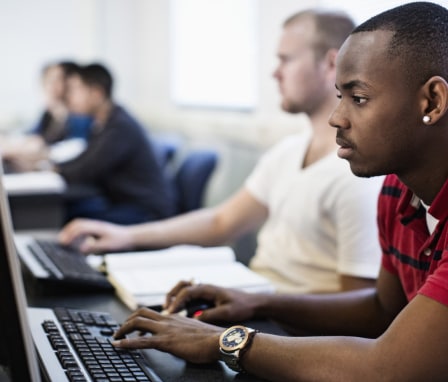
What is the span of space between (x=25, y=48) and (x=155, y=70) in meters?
1.47

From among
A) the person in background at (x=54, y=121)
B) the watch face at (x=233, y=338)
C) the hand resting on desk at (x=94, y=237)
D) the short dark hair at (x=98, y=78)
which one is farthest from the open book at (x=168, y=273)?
the person in background at (x=54, y=121)

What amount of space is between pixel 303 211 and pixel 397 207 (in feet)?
1.87

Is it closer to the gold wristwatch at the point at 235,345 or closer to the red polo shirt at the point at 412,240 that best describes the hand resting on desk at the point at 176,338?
the gold wristwatch at the point at 235,345

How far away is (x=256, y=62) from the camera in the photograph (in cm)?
372

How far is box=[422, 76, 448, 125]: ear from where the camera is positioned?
105cm

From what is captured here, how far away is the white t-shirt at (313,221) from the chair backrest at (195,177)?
1.34m

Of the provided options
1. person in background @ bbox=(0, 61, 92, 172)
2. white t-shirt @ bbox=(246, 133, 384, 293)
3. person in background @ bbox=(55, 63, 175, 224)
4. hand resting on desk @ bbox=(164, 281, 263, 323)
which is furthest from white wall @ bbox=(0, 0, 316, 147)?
hand resting on desk @ bbox=(164, 281, 263, 323)

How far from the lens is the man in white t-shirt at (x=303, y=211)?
167 cm

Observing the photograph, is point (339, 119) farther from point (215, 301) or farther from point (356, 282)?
point (356, 282)

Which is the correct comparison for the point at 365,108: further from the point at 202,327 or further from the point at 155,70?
the point at 155,70

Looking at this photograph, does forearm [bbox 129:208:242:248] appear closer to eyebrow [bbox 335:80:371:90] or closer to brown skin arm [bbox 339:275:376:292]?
brown skin arm [bbox 339:275:376:292]

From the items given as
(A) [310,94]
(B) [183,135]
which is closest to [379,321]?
(A) [310,94]

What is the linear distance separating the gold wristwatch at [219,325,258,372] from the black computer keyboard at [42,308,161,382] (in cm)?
11

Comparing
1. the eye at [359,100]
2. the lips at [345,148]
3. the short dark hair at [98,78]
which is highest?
the eye at [359,100]
